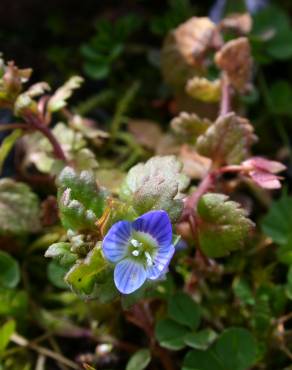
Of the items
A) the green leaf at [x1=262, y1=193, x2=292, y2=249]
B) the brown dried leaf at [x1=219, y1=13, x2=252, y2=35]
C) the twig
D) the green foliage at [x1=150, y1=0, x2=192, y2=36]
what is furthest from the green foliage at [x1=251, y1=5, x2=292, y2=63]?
the twig

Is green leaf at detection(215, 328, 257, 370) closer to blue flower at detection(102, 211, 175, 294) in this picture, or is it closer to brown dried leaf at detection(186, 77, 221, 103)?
blue flower at detection(102, 211, 175, 294)

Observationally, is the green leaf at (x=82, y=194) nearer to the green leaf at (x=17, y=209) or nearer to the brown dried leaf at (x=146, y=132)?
the green leaf at (x=17, y=209)

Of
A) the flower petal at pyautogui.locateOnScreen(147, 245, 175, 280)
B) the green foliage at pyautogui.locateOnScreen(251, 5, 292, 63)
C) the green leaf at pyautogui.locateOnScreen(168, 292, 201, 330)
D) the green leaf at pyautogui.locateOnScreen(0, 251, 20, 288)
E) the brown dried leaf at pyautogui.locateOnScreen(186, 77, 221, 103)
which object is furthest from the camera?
the green foliage at pyautogui.locateOnScreen(251, 5, 292, 63)

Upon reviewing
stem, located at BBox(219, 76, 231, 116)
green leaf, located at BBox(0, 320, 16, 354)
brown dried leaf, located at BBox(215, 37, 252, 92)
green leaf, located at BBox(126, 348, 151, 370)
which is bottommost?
green leaf, located at BBox(0, 320, 16, 354)

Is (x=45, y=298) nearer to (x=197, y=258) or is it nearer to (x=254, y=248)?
(x=197, y=258)

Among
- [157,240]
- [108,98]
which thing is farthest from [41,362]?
[108,98]

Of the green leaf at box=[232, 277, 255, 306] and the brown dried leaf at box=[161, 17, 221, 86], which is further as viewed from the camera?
the brown dried leaf at box=[161, 17, 221, 86]

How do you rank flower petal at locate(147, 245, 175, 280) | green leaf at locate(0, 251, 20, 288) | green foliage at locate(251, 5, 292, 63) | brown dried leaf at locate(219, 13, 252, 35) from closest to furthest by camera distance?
flower petal at locate(147, 245, 175, 280) < green leaf at locate(0, 251, 20, 288) < brown dried leaf at locate(219, 13, 252, 35) < green foliage at locate(251, 5, 292, 63)
